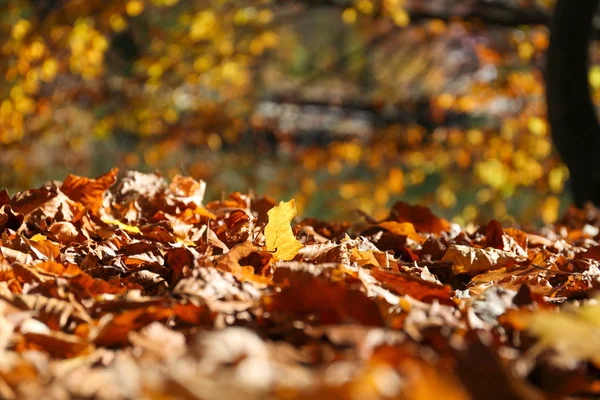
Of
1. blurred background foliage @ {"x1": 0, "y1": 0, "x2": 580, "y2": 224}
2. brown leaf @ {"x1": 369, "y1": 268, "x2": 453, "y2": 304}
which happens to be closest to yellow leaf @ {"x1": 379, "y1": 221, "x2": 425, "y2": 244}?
brown leaf @ {"x1": 369, "y1": 268, "x2": 453, "y2": 304}

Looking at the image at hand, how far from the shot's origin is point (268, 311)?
3.52ft

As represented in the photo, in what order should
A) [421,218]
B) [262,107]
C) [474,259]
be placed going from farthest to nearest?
[262,107], [421,218], [474,259]

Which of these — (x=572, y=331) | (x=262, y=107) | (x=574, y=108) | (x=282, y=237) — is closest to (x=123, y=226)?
(x=282, y=237)

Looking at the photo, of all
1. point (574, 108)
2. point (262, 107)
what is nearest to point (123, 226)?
point (574, 108)

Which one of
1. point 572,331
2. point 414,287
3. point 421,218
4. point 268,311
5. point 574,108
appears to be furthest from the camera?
point 574,108

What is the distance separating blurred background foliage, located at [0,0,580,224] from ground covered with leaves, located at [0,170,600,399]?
438 cm

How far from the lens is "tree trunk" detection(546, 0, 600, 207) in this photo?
4477 mm

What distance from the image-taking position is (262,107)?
38.1 feet

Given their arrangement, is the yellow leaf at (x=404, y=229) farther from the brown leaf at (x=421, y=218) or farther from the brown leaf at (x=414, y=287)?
the brown leaf at (x=414, y=287)

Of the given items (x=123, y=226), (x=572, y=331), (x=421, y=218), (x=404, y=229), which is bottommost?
(x=421, y=218)

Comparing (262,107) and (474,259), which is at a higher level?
(474,259)

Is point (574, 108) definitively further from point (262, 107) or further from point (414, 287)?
point (262, 107)

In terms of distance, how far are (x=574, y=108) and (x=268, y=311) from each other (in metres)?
3.95

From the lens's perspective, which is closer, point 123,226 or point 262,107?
point 123,226
